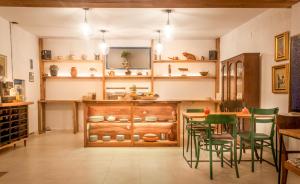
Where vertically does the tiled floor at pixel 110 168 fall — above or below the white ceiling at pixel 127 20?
below

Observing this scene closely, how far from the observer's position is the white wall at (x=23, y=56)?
610cm

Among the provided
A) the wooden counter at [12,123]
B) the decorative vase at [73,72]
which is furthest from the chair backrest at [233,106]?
the decorative vase at [73,72]

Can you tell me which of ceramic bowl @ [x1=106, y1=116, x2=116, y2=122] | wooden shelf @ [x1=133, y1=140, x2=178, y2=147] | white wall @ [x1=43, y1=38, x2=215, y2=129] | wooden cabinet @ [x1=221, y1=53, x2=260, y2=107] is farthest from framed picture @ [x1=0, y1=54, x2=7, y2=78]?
wooden cabinet @ [x1=221, y1=53, x2=260, y2=107]

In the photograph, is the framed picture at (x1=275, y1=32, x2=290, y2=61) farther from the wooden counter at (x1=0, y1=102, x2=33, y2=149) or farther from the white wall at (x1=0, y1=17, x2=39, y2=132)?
the white wall at (x1=0, y1=17, x2=39, y2=132)

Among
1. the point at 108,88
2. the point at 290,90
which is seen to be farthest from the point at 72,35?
the point at 290,90

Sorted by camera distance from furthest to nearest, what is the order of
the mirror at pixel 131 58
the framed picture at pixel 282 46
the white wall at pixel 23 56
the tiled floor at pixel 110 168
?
the mirror at pixel 131 58 < the white wall at pixel 23 56 < the framed picture at pixel 282 46 < the tiled floor at pixel 110 168

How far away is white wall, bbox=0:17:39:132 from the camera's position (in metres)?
6.10

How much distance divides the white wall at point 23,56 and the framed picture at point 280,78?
5680mm

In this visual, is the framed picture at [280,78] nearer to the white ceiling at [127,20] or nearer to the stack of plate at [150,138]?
the white ceiling at [127,20]

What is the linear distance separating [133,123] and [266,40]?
3.24m

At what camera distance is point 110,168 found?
4.23m

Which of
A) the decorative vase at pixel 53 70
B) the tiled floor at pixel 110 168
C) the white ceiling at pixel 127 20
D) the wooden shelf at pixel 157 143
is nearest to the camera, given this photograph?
the tiled floor at pixel 110 168

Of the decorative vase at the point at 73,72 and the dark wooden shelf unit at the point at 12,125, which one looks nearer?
the dark wooden shelf unit at the point at 12,125

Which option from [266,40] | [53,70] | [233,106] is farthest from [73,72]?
[266,40]
